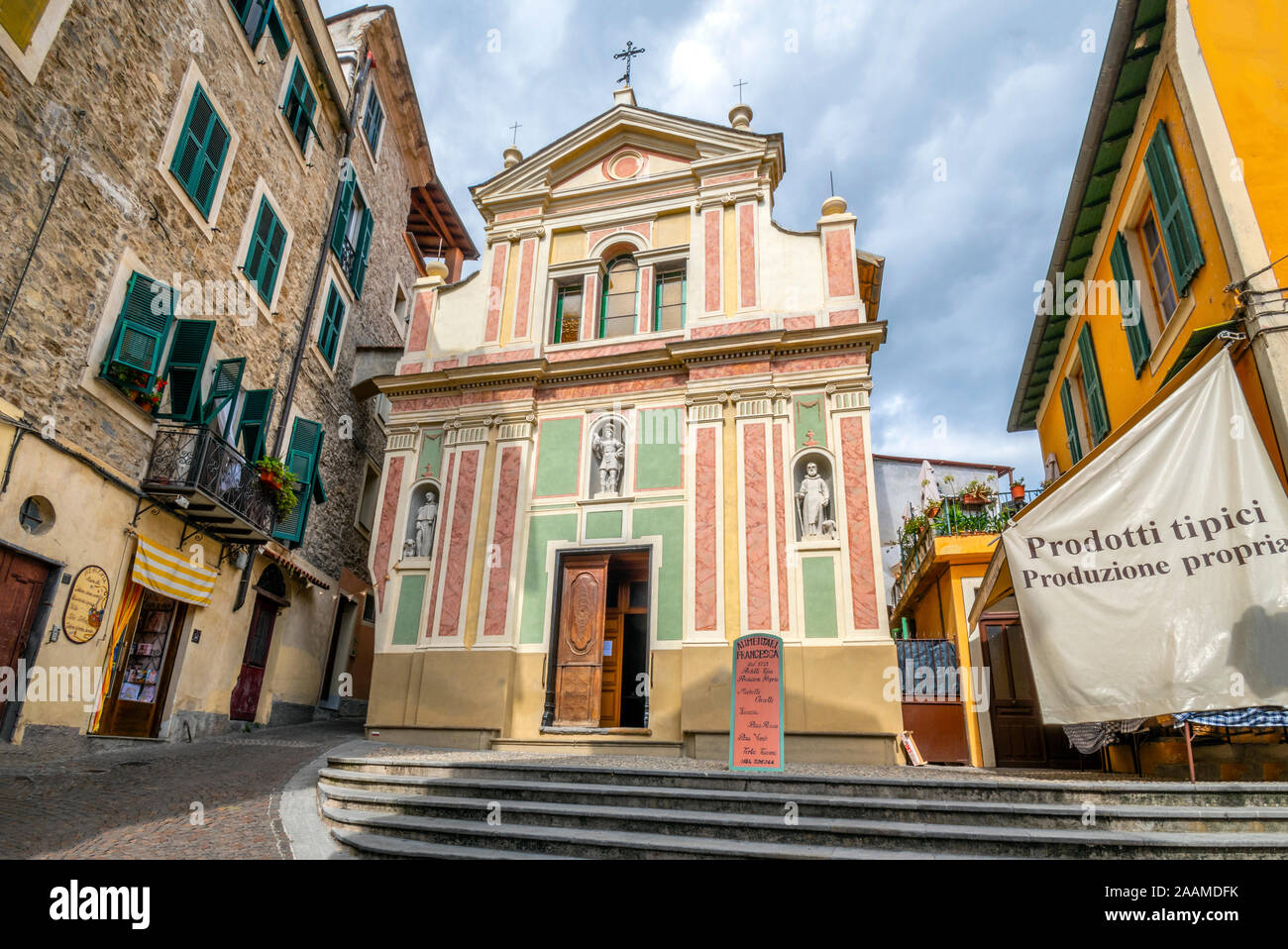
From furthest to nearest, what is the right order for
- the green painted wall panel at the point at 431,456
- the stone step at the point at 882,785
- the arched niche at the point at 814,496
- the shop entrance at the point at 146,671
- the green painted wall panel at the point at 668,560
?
the green painted wall panel at the point at 431,456
the green painted wall panel at the point at 668,560
the arched niche at the point at 814,496
the shop entrance at the point at 146,671
the stone step at the point at 882,785

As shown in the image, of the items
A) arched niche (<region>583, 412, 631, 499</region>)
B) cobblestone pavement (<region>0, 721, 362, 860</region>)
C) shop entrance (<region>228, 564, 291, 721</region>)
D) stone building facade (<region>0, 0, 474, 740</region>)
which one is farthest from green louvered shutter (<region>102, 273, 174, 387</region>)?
arched niche (<region>583, 412, 631, 499</region>)

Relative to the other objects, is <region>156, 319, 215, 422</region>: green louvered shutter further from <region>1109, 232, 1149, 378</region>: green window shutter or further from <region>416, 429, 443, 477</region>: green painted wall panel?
<region>1109, 232, 1149, 378</region>: green window shutter

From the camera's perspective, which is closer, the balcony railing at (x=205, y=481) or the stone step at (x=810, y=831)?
the stone step at (x=810, y=831)

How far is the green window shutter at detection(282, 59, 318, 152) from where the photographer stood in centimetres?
1395

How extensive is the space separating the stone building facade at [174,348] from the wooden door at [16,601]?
0.09ft

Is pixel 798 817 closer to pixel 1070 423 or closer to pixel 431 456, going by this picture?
pixel 431 456

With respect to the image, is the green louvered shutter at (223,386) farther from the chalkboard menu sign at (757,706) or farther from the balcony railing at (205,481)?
the chalkboard menu sign at (757,706)

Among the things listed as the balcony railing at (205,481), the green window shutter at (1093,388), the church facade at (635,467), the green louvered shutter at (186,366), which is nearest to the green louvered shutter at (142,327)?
the green louvered shutter at (186,366)

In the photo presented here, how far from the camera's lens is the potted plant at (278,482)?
39.0 feet

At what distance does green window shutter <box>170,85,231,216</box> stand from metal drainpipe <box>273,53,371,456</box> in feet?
10.6

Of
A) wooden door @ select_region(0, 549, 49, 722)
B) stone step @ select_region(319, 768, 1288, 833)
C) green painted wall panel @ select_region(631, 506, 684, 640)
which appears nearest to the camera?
stone step @ select_region(319, 768, 1288, 833)

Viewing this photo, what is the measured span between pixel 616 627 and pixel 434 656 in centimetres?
311
